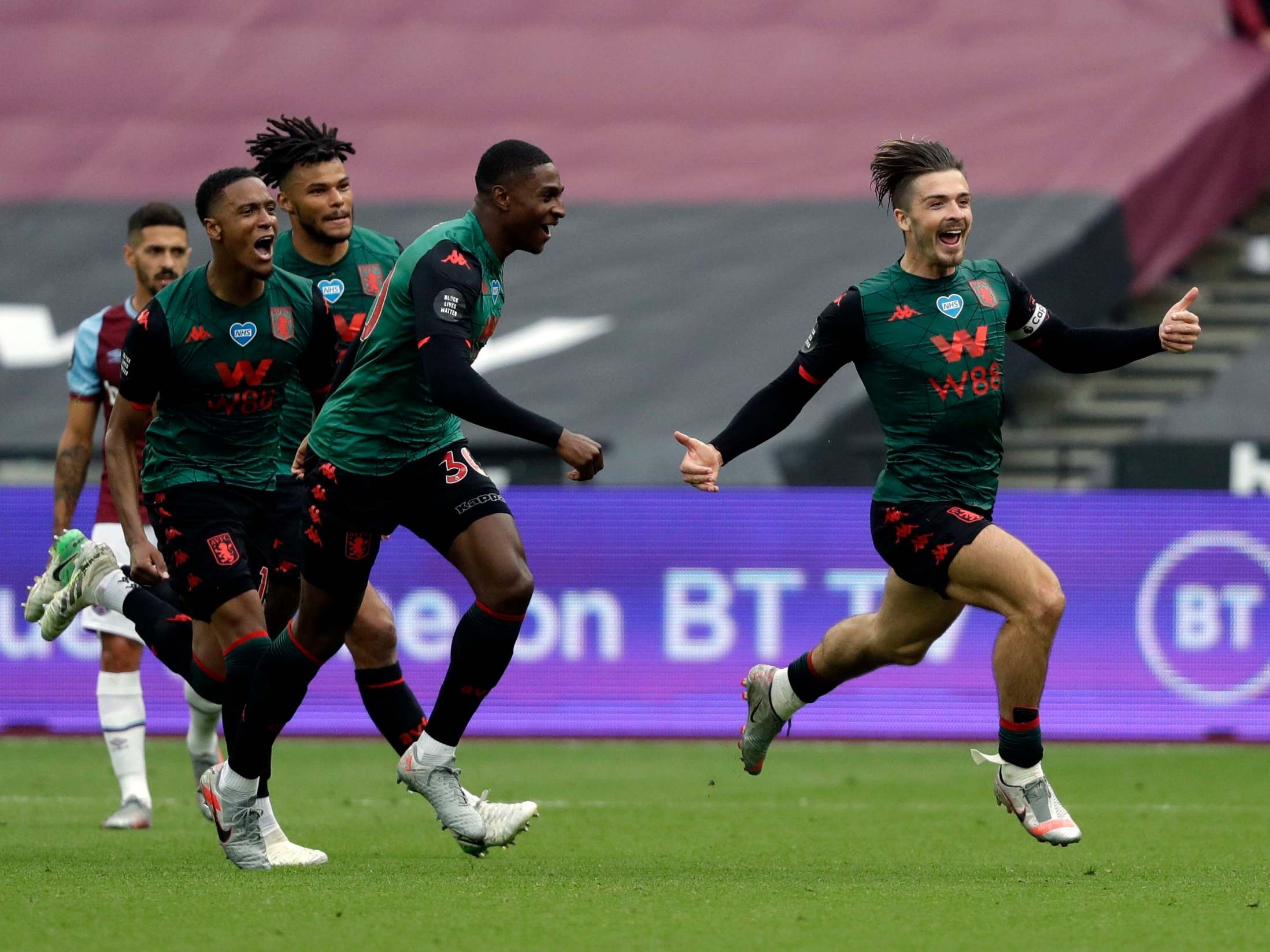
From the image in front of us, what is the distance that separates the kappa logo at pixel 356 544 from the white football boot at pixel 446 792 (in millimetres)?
629

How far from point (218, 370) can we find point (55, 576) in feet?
4.82

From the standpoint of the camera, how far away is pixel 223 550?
20.9 ft

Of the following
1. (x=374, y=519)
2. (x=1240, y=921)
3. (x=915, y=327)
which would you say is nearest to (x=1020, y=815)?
(x=1240, y=921)

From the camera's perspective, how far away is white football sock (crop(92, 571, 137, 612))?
7211 millimetres

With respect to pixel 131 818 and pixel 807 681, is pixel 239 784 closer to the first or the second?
pixel 131 818

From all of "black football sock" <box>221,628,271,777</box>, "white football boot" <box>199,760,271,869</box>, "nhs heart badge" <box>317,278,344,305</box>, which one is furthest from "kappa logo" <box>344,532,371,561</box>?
"nhs heart badge" <box>317,278,344,305</box>

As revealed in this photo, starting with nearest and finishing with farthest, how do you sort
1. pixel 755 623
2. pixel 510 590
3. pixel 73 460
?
pixel 510 590, pixel 73 460, pixel 755 623

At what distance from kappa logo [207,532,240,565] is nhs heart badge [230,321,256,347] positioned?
0.63 m

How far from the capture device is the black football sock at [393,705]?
6898mm

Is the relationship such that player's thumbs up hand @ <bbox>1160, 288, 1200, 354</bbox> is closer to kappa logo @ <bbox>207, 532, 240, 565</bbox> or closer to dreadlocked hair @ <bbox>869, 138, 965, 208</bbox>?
dreadlocked hair @ <bbox>869, 138, 965, 208</bbox>

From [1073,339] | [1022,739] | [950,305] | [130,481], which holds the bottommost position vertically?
[1022,739]

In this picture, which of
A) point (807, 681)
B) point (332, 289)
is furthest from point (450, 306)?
point (807, 681)

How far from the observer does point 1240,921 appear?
5.12 m

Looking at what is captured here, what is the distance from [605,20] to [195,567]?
13.9 m
